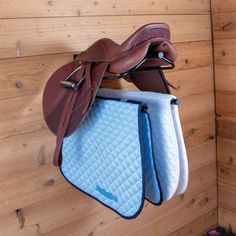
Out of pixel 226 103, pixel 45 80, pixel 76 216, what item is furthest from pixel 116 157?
pixel 226 103

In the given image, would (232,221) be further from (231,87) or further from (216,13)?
(216,13)

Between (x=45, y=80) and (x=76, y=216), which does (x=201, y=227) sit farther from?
(x=45, y=80)

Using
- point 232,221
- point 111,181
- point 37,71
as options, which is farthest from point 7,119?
point 232,221

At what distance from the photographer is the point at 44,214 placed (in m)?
1.37

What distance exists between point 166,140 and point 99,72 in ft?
0.89

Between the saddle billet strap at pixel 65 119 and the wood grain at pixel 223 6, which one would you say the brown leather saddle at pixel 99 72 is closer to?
the saddle billet strap at pixel 65 119

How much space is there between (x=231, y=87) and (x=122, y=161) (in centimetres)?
102

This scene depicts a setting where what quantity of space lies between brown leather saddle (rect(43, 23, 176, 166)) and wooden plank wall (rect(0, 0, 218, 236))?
118 millimetres

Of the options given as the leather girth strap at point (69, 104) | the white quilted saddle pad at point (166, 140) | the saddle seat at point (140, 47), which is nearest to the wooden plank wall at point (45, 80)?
the leather girth strap at point (69, 104)

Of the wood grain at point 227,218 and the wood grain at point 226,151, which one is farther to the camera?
the wood grain at point 227,218

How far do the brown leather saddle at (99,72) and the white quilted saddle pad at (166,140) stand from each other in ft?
0.38

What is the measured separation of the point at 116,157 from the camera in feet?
3.37

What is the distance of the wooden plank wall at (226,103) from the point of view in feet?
5.74

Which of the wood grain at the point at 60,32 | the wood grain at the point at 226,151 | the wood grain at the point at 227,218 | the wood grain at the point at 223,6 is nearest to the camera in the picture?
the wood grain at the point at 60,32
